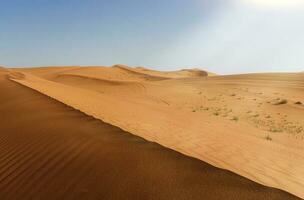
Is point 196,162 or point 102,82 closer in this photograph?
point 196,162

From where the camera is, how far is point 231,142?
288 inches

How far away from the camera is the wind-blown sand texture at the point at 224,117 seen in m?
5.74

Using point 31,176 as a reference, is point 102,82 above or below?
below

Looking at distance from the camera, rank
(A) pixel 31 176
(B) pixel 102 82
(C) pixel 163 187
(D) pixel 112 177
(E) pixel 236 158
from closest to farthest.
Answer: (C) pixel 163 187 < (D) pixel 112 177 < (A) pixel 31 176 < (E) pixel 236 158 < (B) pixel 102 82

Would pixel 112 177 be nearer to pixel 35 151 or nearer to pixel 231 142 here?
pixel 35 151

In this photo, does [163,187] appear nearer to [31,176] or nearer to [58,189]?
[58,189]

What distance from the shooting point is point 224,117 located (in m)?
15.3

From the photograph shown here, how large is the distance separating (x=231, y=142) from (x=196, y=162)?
258 cm

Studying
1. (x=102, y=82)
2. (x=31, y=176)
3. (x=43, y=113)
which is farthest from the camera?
(x=102, y=82)

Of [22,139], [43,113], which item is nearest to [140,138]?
[22,139]

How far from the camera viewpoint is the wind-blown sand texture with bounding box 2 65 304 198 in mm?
5738

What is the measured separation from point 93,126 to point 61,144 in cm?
93

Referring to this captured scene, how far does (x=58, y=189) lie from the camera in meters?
4.76

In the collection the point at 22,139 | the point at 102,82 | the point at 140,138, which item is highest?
the point at 140,138
